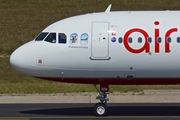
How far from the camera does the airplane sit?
17.2m

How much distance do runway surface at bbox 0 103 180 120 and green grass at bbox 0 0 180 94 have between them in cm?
450

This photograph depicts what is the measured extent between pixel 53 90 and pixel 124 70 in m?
8.90

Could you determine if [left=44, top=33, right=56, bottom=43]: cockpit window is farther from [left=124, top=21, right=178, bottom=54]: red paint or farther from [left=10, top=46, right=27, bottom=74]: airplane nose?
[left=124, top=21, right=178, bottom=54]: red paint

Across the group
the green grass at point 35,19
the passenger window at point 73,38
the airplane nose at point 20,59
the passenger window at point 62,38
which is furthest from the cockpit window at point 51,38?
the green grass at point 35,19

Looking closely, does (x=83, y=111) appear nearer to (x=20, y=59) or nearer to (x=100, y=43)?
(x=100, y=43)

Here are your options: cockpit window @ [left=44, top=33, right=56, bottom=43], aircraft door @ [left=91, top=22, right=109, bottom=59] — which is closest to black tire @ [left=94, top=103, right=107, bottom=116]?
aircraft door @ [left=91, top=22, right=109, bottom=59]

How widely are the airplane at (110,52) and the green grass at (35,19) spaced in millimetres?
8132

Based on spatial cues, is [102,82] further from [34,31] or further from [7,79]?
[34,31]

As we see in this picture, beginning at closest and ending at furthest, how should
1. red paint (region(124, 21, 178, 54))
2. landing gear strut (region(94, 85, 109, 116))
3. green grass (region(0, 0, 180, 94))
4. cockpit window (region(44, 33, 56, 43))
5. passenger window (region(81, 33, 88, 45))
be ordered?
1. red paint (region(124, 21, 178, 54))
2. passenger window (region(81, 33, 88, 45))
3. cockpit window (region(44, 33, 56, 43))
4. landing gear strut (region(94, 85, 109, 116))
5. green grass (region(0, 0, 180, 94))

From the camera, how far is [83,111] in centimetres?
1962

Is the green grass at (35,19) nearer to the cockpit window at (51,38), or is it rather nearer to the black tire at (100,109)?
the black tire at (100,109)

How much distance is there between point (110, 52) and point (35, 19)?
110 ft

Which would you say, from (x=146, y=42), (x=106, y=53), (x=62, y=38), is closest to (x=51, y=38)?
(x=62, y=38)

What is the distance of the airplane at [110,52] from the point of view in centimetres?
1725
